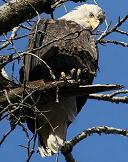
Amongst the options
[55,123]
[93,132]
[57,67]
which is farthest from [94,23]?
[93,132]

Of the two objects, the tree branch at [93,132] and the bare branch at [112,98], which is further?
the bare branch at [112,98]

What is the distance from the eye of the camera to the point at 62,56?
4223mm

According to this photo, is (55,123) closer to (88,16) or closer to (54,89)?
(54,89)

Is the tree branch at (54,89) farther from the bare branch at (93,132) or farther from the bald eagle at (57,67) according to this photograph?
the bald eagle at (57,67)

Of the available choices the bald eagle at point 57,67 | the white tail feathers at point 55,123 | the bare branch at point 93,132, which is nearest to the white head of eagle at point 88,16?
the bald eagle at point 57,67

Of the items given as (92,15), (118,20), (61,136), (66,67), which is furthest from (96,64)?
(92,15)

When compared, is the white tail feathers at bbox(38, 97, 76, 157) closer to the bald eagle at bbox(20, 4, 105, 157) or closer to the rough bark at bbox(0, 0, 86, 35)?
the bald eagle at bbox(20, 4, 105, 157)

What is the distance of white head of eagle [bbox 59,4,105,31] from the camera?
5336mm

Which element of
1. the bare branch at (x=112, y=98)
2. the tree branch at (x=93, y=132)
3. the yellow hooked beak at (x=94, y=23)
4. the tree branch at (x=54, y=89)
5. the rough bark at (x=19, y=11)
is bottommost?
the tree branch at (x=93, y=132)

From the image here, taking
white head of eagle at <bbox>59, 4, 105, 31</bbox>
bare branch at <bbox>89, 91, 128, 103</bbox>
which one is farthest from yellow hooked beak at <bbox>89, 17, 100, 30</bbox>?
bare branch at <bbox>89, 91, 128, 103</bbox>

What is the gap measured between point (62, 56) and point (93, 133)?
43.3 inches

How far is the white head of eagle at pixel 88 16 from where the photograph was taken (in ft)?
17.5

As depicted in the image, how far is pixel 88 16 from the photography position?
215 inches

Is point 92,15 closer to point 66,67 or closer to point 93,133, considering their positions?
point 66,67
